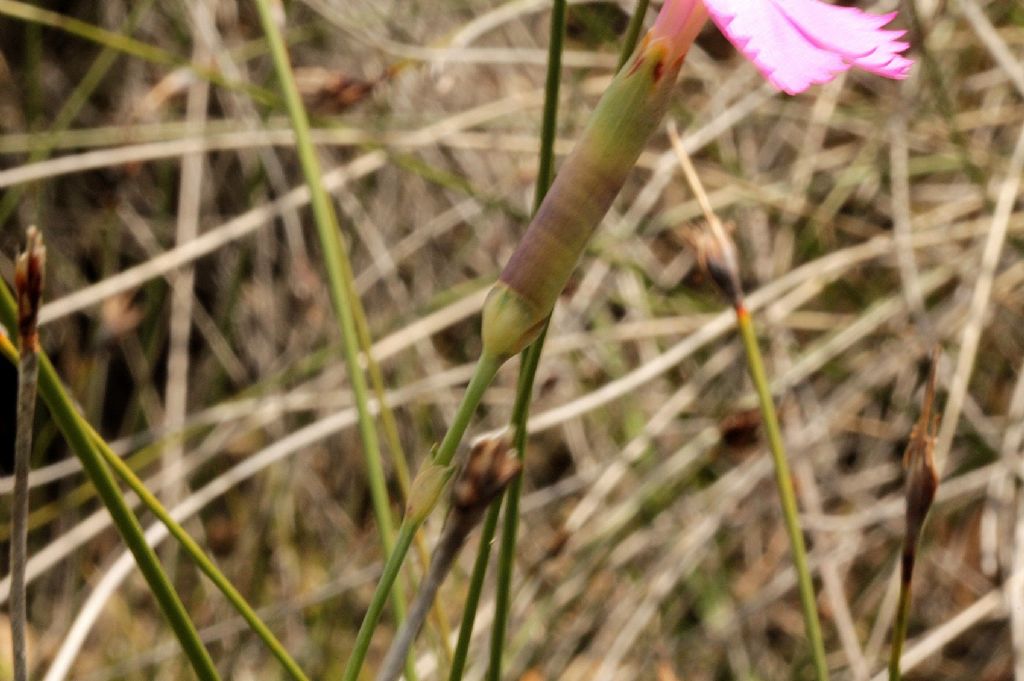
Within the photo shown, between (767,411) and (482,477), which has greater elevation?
(482,477)

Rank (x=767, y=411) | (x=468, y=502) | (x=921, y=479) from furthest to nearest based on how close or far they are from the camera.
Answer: (x=767, y=411), (x=921, y=479), (x=468, y=502)

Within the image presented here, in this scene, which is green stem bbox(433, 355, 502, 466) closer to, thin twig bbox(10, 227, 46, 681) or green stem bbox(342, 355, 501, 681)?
green stem bbox(342, 355, 501, 681)

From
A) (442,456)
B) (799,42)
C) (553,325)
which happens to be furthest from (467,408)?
(553,325)

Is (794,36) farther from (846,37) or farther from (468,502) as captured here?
(468,502)

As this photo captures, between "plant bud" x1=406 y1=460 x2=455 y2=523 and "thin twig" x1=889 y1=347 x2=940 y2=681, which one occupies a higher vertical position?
"plant bud" x1=406 y1=460 x2=455 y2=523

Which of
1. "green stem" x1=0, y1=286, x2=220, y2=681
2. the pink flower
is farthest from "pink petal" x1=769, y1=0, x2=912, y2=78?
"green stem" x1=0, y1=286, x2=220, y2=681

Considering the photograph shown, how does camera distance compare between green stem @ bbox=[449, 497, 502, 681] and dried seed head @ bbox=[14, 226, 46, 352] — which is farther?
green stem @ bbox=[449, 497, 502, 681]
